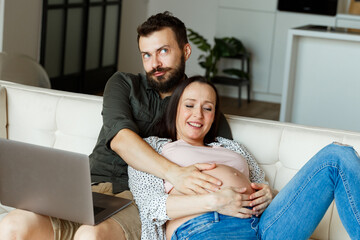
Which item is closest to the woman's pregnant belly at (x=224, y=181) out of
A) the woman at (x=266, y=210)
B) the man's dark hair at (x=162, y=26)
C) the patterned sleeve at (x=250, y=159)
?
the woman at (x=266, y=210)

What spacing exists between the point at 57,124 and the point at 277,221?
119 centimetres

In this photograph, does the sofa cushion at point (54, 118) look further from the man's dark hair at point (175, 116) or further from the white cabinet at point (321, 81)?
the white cabinet at point (321, 81)

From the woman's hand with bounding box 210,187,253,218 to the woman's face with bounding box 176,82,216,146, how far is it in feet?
1.14

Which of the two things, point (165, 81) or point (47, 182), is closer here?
point (47, 182)

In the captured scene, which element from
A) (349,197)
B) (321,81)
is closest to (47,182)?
(349,197)

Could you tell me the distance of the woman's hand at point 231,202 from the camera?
1.95m

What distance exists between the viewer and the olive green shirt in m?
2.32

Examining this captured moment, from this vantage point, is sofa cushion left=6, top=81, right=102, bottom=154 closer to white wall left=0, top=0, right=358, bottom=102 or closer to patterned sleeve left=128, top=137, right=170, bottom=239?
patterned sleeve left=128, top=137, right=170, bottom=239

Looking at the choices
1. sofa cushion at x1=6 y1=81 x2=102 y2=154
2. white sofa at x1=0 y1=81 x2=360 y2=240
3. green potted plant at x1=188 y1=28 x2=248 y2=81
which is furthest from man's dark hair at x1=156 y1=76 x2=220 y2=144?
green potted plant at x1=188 y1=28 x2=248 y2=81

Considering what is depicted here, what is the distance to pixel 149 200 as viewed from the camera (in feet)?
6.86

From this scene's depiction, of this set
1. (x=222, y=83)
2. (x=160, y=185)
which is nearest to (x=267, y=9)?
(x=222, y=83)

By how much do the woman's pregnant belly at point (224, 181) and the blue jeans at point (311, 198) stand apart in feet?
0.16

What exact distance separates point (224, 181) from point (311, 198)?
308mm

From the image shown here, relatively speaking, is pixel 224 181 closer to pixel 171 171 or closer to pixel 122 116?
pixel 171 171
